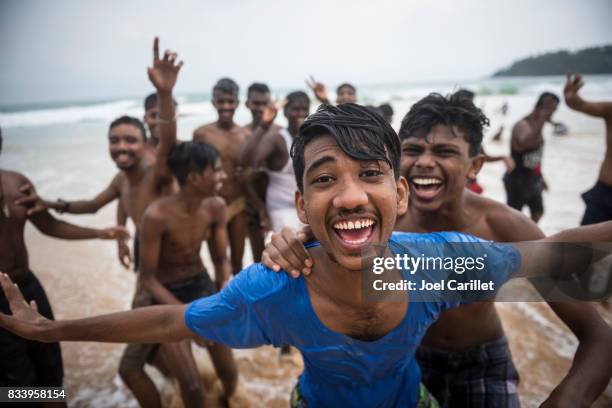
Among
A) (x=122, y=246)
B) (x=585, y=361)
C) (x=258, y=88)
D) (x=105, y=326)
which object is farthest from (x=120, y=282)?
(x=585, y=361)

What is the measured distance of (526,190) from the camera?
16.9 ft

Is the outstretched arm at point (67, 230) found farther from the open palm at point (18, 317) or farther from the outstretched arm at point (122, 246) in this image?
the open palm at point (18, 317)

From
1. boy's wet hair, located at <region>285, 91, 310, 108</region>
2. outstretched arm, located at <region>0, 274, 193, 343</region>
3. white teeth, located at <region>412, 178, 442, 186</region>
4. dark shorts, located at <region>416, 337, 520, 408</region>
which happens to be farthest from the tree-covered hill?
outstretched arm, located at <region>0, 274, 193, 343</region>

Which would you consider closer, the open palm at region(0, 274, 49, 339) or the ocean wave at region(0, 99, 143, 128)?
the open palm at region(0, 274, 49, 339)

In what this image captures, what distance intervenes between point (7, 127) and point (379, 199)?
29825 mm

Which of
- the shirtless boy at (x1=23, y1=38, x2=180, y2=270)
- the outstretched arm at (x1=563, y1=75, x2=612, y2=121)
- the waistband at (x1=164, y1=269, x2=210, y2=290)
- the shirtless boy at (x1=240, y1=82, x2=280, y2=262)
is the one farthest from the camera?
the shirtless boy at (x1=240, y1=82, x2=280, y2=262)

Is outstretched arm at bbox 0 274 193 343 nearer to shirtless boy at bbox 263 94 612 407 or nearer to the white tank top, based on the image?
shirtless boy at bbox 263 94 612 407

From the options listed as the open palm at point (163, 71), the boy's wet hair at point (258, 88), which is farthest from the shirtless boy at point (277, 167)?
the open palm at point (163, 71)

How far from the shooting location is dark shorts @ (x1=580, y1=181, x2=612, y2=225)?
3.67 meters

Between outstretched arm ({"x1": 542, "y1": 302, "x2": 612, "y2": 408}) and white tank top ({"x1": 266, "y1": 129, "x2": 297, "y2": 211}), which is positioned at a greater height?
white tank top ({"x1": 266, "y1": 129, "x2": 297, "y2": 211})

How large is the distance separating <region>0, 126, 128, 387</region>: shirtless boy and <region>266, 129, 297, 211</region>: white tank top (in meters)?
2.19

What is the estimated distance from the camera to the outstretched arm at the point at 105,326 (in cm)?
136

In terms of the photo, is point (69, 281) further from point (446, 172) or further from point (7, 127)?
point (7, 127)

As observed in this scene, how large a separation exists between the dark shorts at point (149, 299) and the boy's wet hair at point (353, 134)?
1854 millimetres
